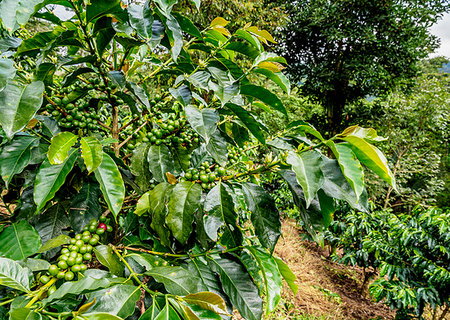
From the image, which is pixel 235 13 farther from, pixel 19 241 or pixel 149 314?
pixel 149 314

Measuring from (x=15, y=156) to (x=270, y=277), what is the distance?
722 mm

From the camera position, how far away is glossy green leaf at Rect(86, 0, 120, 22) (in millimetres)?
506

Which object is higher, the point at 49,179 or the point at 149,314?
the point at 49,179

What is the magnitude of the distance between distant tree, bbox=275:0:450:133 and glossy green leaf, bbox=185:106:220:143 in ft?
19.2

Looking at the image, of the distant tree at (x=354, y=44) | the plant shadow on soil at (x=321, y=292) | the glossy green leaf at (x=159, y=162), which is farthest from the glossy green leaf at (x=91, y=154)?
the distant tree at (x=354, y=44)

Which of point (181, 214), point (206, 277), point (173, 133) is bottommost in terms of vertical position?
point (206, 277)

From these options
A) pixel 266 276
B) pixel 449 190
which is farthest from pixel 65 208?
pixel 449 190

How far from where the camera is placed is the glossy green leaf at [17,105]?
1.43 feet

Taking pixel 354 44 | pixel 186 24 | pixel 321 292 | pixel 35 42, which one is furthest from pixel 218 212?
pixel 354 44

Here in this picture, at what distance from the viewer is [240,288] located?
2.12 ft

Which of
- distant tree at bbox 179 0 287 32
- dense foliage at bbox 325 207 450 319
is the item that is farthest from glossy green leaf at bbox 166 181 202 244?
distant tree at bbox 179 0 287 32

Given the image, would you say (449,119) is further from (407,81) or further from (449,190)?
(449,190)

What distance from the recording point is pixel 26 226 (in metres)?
0.63

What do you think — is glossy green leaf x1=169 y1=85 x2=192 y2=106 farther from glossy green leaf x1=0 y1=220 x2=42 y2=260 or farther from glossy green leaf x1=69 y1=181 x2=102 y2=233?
glossy green leaf x1=0 y1=220 x2=42 y2=260
